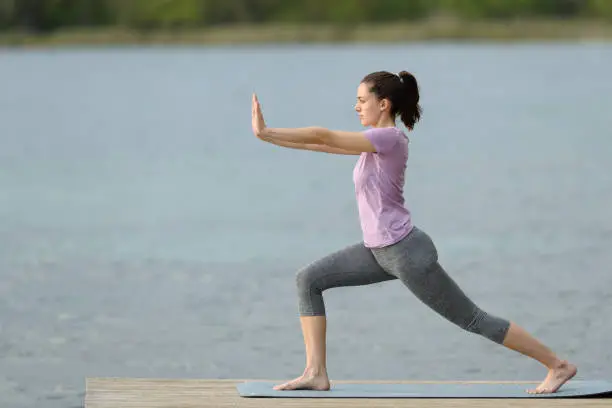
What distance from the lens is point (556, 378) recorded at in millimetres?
7340

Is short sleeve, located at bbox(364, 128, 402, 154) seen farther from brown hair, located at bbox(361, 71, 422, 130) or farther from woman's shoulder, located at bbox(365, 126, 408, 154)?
brown hair, located at bbox(361, 71, 422, 130)

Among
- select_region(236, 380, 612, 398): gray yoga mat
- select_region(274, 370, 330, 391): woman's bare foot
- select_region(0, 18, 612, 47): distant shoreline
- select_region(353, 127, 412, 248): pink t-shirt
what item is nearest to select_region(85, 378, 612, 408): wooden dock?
select_region(236, 380, 612, 398): gray yoga mat

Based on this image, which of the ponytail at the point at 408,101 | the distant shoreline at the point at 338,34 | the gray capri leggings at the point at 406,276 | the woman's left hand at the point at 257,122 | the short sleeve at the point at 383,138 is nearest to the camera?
the woman's left hand at the point at 257,122

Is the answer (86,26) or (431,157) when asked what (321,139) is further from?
(86,26)

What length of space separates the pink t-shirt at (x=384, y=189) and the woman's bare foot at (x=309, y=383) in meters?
0.70

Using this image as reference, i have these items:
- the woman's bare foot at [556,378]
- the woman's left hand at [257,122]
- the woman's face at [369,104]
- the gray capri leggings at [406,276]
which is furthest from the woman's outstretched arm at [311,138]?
the woman's bare foot at [556,378]

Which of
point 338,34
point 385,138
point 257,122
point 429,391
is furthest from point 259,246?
point 338,34

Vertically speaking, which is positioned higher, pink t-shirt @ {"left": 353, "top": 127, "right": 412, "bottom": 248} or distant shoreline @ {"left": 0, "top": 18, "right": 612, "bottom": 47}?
pink t-shirt @ {"left": 353, "top": 127, "right": 412, "bottom": 248}

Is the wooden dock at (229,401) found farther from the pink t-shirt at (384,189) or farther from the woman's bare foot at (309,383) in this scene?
the pink t-shirt at (384,189)

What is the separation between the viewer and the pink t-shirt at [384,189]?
22.8 feet

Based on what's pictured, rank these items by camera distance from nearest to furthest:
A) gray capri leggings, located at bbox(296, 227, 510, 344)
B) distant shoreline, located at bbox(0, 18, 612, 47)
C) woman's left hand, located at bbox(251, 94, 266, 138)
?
woman's left hand, located at bbox(251, 94, 266, 138), gray capri leggings, located at bbox(296, 227, 510, 344), distant shoreline, located at bbox(0, 18, 612, 47)

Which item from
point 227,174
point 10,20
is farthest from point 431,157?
point 10,20

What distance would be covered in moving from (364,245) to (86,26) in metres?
121

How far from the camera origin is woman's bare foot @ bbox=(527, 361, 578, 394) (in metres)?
7.32
